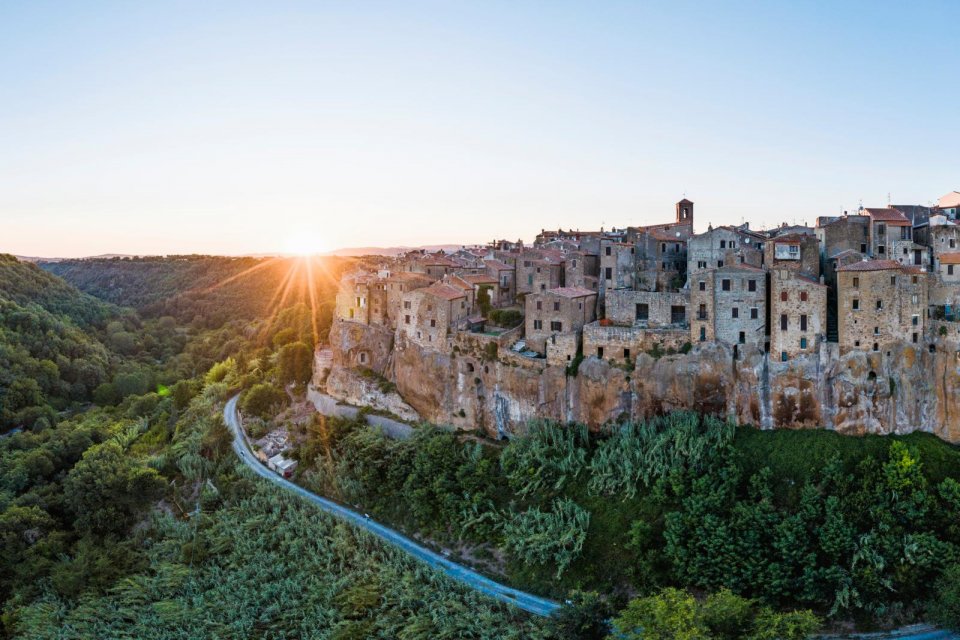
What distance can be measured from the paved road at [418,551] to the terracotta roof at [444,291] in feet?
49.7

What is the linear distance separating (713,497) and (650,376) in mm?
8141

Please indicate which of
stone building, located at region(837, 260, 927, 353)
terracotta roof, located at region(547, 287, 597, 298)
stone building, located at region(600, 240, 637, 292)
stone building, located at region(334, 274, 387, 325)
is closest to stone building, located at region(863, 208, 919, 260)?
stone building, located at region(837, 260, 927, 353)

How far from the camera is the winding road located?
30.2 metres

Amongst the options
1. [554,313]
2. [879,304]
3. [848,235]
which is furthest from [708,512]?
[848,235]

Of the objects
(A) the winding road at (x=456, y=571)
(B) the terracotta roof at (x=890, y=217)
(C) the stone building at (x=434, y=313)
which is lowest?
(A) the winding road at (x=456, y=571)

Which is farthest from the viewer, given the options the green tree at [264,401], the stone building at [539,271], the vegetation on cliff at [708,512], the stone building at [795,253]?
the green tree at [264,401]

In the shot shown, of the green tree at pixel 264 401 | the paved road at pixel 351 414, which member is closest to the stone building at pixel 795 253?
the paved road at pixel 351 414

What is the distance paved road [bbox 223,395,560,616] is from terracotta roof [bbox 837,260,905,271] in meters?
23.3

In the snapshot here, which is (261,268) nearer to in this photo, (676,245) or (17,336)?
(17,336)

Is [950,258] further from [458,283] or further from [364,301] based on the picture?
[364,301]

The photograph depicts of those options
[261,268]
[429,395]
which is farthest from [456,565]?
[261,268]

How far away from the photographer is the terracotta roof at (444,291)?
46.9 meters

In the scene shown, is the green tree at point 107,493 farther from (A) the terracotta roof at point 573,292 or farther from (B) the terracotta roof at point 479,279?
(A) the terracotta roof at point 573,292

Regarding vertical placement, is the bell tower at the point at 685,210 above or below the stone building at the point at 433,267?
above
